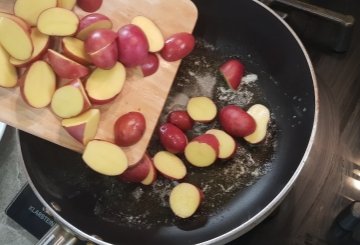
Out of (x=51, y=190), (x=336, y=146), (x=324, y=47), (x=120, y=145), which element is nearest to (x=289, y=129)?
(x=336, y=146)

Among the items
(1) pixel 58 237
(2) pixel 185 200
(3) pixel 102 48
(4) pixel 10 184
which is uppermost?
(3) pixel 102 48

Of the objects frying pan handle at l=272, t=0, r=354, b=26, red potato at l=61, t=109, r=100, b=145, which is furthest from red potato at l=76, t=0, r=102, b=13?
frying pan handle at l=272, t=0, r=354, b=26

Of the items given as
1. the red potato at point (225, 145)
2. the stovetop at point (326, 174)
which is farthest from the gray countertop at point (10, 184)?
the red potato at point (225, 145)

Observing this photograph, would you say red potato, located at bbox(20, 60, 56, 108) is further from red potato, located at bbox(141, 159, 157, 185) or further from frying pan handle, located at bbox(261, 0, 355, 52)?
frying pan handle, located at bbox(261, 0, 355, 52)

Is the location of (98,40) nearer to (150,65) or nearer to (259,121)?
(150,65)

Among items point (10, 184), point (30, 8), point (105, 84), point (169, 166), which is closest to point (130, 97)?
point (105, 84)

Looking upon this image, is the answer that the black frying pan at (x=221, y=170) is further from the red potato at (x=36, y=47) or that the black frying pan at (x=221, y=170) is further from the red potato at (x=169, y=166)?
the red potato at (x=36, y=47)
